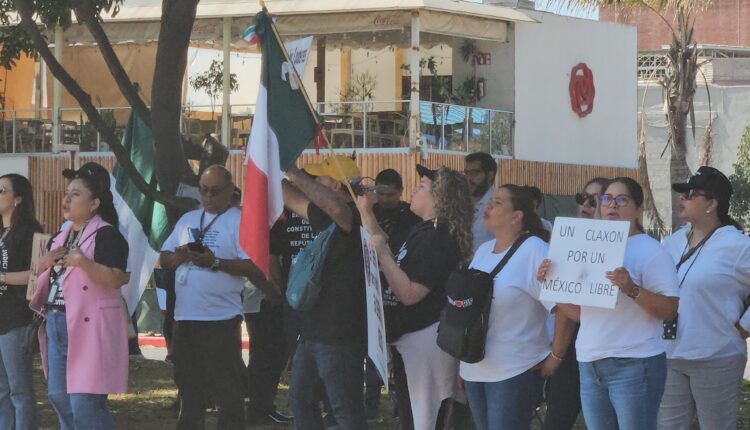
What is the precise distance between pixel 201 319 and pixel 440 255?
6.52 ft

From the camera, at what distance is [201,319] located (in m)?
8.67

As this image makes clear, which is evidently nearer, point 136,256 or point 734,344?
point 734,344

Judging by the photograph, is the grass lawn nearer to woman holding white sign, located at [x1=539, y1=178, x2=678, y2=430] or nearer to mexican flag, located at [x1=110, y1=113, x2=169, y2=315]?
mexican flag, located at [x1=110, y1=113, x2=169, y2=315]

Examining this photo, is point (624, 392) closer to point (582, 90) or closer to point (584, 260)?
point (584, 260)

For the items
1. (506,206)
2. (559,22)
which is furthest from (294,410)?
(559,22)

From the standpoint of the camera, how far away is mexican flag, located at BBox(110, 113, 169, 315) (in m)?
11.3

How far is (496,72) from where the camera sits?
31984 mm

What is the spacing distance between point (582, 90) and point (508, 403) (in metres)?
28.0

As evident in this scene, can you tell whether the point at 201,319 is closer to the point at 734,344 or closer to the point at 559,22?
the point at 734,344

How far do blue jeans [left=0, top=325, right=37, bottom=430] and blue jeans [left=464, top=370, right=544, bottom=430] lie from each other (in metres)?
3.47

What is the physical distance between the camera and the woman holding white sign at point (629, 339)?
642cm

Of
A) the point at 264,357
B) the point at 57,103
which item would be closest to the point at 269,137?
the point at 264,357

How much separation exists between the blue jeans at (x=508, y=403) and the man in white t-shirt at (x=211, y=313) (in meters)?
2.26

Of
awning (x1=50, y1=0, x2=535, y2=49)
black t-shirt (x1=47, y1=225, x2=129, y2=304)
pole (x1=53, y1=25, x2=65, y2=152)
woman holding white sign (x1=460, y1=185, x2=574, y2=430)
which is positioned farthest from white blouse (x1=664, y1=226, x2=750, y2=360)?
pole (x1=53, y1=25, x2=65, y2=152)
